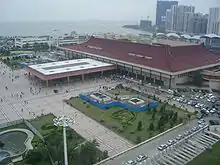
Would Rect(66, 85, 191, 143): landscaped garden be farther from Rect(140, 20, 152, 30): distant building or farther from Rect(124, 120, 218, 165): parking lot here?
Rect(140, 20, 152, 30): distant building

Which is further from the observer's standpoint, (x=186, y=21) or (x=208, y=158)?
(x=186, y=21)

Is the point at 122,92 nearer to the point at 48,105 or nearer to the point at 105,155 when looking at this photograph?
the point at 48,105

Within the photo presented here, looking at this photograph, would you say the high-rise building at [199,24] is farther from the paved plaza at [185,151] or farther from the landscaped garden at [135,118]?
the paved plaza at [185,151]

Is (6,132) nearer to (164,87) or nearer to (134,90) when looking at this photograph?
(134,90)

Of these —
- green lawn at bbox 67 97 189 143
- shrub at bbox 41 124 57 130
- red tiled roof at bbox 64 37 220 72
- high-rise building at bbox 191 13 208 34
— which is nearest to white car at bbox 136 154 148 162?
green lawn at bbox 67 97 189 143

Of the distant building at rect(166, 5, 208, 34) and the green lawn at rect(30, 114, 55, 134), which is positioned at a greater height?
the distant building at rect(166, 5, 208, 34)

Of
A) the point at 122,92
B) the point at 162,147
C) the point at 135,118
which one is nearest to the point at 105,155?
the point at 162,147

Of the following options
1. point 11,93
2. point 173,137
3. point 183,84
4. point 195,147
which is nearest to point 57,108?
point 11,93
